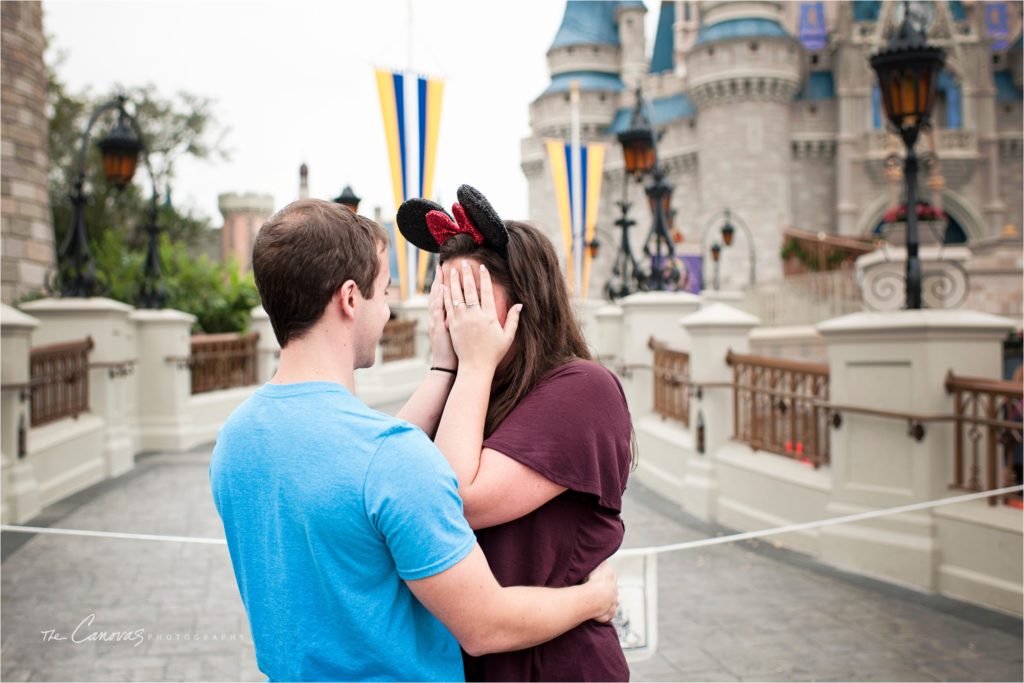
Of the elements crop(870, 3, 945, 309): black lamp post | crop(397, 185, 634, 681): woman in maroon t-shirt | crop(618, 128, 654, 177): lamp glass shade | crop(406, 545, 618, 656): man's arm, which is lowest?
crop(406, 545, 618, 656): man's arm

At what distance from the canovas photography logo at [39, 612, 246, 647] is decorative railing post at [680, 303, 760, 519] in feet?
13.8

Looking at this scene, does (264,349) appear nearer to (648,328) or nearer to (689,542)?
(648,328)

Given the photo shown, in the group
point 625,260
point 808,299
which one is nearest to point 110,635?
point 625,260

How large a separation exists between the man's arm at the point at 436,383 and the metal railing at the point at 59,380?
6353 millimetres

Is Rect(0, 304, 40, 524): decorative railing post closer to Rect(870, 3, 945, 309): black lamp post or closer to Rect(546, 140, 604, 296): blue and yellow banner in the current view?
Rect(870, 3, 945, 309): black lamp post

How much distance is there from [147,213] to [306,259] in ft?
58.0

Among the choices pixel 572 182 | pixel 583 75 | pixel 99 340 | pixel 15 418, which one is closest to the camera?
pixel 15 418

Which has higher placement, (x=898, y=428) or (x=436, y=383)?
(x=436, y=383)

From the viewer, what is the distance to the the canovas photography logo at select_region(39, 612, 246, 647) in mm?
2912

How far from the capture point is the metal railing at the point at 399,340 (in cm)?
1670

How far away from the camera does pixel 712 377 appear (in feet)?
22.1

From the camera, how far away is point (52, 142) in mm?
26453

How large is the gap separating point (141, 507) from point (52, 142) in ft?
79.7

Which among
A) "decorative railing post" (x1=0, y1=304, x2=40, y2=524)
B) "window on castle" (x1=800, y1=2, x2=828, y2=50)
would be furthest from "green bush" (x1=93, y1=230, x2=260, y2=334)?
"window on castle" (x1=800, y1=2, x2=828, y2=50)
